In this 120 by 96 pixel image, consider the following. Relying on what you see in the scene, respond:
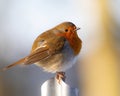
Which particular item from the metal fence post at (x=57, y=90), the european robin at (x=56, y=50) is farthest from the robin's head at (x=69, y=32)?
the metal fence post at (x=57, y=90)

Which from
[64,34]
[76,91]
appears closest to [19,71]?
[64,34]

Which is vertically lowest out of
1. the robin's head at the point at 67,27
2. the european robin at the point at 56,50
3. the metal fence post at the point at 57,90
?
the metal fence post at the point at 57,90

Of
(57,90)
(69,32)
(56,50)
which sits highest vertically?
(69,32)

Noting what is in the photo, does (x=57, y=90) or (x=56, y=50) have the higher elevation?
(x=56, y=50)

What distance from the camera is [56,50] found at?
3.79m

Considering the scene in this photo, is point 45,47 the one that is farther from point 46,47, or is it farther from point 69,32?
point 69,32

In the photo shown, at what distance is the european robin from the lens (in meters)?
3.66

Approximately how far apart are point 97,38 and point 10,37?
77.0 inches

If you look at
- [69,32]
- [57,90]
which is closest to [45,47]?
[69,32]

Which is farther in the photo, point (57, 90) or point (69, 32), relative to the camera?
point (69, 32)

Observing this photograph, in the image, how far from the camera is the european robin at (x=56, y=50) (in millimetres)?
Result: 3664

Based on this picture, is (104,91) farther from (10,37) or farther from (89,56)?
(10,37)

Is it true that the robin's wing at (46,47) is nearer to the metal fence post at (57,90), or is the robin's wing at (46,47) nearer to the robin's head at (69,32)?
the robin's head at (69,32)

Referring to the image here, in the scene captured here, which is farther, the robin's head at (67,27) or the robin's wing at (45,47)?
the robin's head at (67,27)
